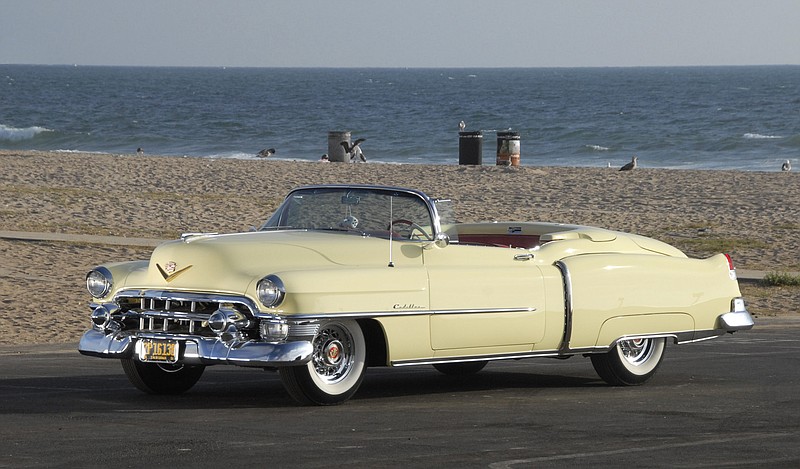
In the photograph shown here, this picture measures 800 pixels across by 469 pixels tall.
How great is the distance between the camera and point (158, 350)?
9.07 m

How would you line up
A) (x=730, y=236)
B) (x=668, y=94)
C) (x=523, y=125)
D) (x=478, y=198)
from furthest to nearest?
(x=668, y=94) → (x=523, y=125) → (x=478, y=198) → (x=730, y=236)

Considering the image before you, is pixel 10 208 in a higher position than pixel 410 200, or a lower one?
lower

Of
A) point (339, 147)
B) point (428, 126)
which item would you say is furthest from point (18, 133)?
point (339, 147)

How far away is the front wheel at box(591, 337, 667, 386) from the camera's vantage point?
10.8 meters

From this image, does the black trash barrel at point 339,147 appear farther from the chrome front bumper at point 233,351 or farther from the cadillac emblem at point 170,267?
the chrome front bumper at point 233,351

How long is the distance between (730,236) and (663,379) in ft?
42.3

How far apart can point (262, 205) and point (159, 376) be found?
57.8ft

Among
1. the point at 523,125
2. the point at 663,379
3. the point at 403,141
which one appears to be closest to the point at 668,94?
the point at 523,125

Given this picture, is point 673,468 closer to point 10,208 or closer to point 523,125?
point 10,208

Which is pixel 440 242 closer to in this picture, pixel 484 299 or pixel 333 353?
pixel 484 299

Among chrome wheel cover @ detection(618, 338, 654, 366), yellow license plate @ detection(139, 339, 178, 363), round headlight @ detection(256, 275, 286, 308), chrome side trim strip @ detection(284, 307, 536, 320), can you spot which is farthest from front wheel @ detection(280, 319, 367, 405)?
chrome wheel cover @ detection(618, 338, 654, 366)

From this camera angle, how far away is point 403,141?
209ft

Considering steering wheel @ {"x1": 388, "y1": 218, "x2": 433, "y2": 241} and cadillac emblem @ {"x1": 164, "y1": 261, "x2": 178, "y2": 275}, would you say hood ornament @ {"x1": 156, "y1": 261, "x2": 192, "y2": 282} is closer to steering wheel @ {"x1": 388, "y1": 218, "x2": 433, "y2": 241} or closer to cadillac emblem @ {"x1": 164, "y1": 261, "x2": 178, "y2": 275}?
cadillac emblem @ {"x1": 164, "y1": 261, "x2": 178, "y2": 275}

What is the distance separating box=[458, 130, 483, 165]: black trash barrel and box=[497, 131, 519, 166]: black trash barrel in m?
0.56
